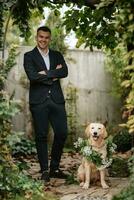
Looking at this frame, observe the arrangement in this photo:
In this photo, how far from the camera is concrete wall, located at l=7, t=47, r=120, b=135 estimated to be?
1105 cm

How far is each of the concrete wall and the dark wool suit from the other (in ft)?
14.5

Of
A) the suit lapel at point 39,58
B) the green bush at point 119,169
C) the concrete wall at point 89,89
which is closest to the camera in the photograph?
the suit lapel at point 39,58

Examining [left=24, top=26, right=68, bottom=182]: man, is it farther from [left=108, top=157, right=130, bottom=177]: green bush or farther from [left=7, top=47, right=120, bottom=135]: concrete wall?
[left=7, top=47, right=120, bottom=135]: concrete wall

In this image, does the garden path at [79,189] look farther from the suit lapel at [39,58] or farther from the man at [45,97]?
the suit lapel at [39,58]

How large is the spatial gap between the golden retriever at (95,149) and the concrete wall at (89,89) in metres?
4.85

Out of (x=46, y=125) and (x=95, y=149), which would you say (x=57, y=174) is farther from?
(x=95, y=149)

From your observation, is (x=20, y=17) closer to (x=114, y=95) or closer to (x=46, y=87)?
(x=46, y=87)

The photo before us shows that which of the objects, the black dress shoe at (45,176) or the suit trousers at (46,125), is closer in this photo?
the black dress shoe at (45,176)

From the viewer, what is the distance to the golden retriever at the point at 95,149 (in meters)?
5.90

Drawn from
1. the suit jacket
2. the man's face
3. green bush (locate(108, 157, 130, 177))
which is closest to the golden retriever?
the suit jacket

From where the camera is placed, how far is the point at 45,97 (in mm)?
6293

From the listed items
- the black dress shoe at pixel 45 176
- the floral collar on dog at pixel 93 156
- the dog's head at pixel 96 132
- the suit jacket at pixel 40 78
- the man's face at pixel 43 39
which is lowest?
the black dress shoe at pixel 45 176

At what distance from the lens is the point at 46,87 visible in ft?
20.8

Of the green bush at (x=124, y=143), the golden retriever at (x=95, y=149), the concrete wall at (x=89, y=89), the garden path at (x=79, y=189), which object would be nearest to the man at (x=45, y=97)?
the garden path at (x=79, y=189)
